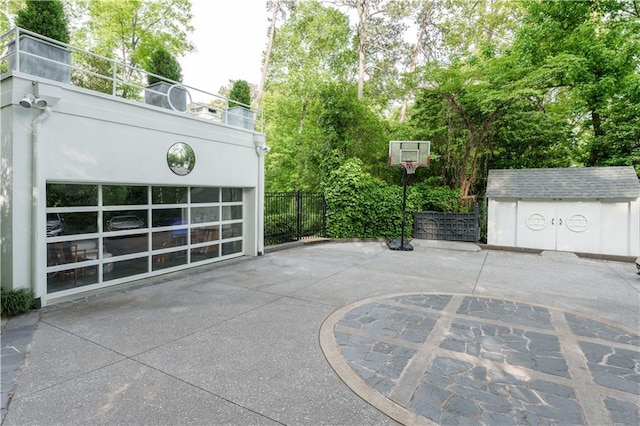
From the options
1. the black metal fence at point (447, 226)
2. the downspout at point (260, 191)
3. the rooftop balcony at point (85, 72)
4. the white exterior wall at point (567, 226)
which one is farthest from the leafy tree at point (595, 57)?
the rooftop balcony at point (85, 72)

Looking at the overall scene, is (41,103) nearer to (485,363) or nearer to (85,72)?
(85,72)

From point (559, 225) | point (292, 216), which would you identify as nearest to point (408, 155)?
point (292, 216)

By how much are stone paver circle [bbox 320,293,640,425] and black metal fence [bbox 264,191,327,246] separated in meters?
6.10

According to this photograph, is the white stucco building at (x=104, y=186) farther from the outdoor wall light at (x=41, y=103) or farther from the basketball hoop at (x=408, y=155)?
the basketball hoop at (x=408, y=155)

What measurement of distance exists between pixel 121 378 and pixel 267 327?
175 centimetres

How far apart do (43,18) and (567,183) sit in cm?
1653

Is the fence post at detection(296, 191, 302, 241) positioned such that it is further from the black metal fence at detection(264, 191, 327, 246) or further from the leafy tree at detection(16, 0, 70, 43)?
the leafy tree at detection(16, 0, 70, 43)

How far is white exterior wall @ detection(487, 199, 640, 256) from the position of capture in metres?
9.86

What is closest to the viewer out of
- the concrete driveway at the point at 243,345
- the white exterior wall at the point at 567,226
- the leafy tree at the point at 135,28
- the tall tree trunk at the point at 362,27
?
the concrete driveway at the point at 243,345

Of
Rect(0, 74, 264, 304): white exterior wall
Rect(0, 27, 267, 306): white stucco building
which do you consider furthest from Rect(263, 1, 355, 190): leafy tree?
Rect(0, 74, 264, 304): white exterior wall

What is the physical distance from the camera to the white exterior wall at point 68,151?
4.68 m

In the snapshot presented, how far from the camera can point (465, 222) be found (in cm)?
1219

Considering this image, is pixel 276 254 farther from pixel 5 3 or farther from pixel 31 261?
pixel 5 3

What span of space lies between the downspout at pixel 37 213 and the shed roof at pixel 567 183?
1245 centimetres
